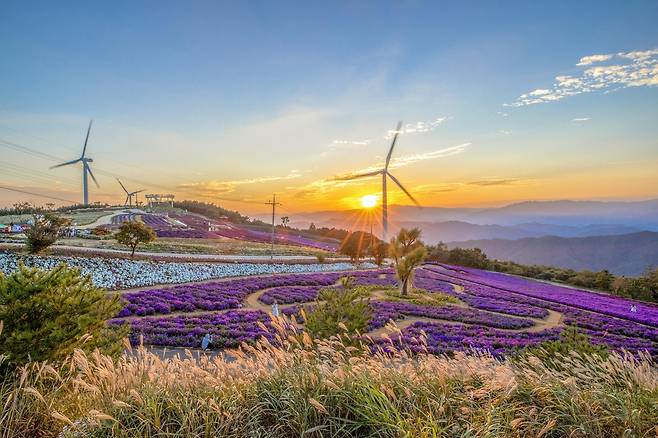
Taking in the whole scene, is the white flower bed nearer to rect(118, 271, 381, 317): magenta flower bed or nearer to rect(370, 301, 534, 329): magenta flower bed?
rect(118, 271, 381, 317): magenta flower bed

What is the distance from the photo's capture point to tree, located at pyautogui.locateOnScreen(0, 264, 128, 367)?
6570mm

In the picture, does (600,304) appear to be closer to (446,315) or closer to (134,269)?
(446,315)

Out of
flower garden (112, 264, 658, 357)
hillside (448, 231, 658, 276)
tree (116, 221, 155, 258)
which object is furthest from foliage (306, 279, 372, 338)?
hillside (448, 231, 658, 276)

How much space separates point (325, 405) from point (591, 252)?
112 m

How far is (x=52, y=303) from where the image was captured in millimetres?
7027

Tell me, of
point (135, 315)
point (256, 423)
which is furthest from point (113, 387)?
point (135, 315)

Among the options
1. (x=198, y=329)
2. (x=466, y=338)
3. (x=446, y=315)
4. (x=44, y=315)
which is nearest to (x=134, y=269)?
(x=198, y=329)

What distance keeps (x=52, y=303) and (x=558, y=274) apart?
63.4 metres

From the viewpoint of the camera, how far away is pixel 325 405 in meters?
4.86

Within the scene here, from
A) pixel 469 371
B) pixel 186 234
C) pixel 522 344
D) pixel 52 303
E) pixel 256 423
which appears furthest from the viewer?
pixel 186 234

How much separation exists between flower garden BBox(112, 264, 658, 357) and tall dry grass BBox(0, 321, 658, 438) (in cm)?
571

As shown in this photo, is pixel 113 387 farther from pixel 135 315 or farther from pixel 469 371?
pixel 135 315

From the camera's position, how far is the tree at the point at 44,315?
657 centimetres

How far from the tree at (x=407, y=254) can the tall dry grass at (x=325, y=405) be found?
25621 millimetres
